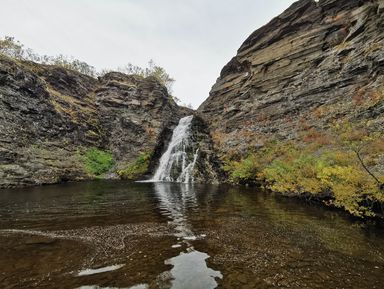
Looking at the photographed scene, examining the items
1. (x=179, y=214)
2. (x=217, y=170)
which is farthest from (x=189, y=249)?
(x=217, y=170)

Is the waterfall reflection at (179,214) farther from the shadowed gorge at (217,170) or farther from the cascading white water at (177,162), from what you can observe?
the cascading white water at (177,162)

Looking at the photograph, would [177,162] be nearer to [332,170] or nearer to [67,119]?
[67,119]

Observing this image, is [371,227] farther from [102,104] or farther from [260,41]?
[102,104]

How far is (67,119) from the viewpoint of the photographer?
147 feet

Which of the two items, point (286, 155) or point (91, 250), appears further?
point (286, 155)

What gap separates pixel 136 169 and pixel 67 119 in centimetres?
1479

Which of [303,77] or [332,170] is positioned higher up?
[303,77]

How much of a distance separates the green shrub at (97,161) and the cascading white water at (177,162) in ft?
30.4

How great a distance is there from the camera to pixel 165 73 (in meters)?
88.8

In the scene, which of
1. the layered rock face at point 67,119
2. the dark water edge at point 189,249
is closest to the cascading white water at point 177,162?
the layered rock face at point 67,119

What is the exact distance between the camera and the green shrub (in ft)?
136

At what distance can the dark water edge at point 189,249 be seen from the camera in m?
6.36

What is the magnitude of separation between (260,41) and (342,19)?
15.0m

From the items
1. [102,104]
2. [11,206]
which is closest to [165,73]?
[102,104]
